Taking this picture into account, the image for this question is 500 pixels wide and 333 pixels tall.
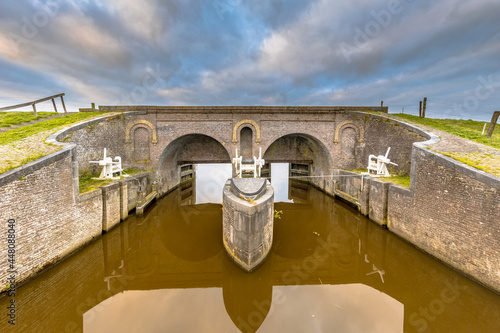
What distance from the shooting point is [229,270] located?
23.2 ft

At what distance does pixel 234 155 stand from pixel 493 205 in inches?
526

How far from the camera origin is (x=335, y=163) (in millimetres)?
15523

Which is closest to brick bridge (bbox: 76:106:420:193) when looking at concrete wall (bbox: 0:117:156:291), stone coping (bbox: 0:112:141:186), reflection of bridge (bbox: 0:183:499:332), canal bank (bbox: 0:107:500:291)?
canal bank (bbox: 0:107:500:291)

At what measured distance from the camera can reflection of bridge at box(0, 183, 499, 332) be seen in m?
5.59

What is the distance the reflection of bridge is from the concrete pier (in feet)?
1.84

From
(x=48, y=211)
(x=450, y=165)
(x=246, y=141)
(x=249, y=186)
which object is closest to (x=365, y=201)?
(x=450, y=165)

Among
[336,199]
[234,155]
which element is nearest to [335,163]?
[336,199]

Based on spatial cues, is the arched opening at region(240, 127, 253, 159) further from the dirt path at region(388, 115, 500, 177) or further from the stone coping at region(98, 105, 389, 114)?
the dirt path at region(388, 115, 500, 177)

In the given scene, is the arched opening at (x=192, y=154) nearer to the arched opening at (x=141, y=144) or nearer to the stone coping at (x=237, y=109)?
the arched opening at (x=141, y=144)

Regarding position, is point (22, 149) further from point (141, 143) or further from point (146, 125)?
point (146, 125)

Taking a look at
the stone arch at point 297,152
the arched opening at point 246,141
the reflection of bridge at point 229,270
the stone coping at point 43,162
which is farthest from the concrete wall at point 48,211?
the stone arch at point 297,152

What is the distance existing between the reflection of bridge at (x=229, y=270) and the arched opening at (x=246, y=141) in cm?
733

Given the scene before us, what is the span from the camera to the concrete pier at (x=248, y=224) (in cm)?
662

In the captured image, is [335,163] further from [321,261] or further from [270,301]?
[270,301]
